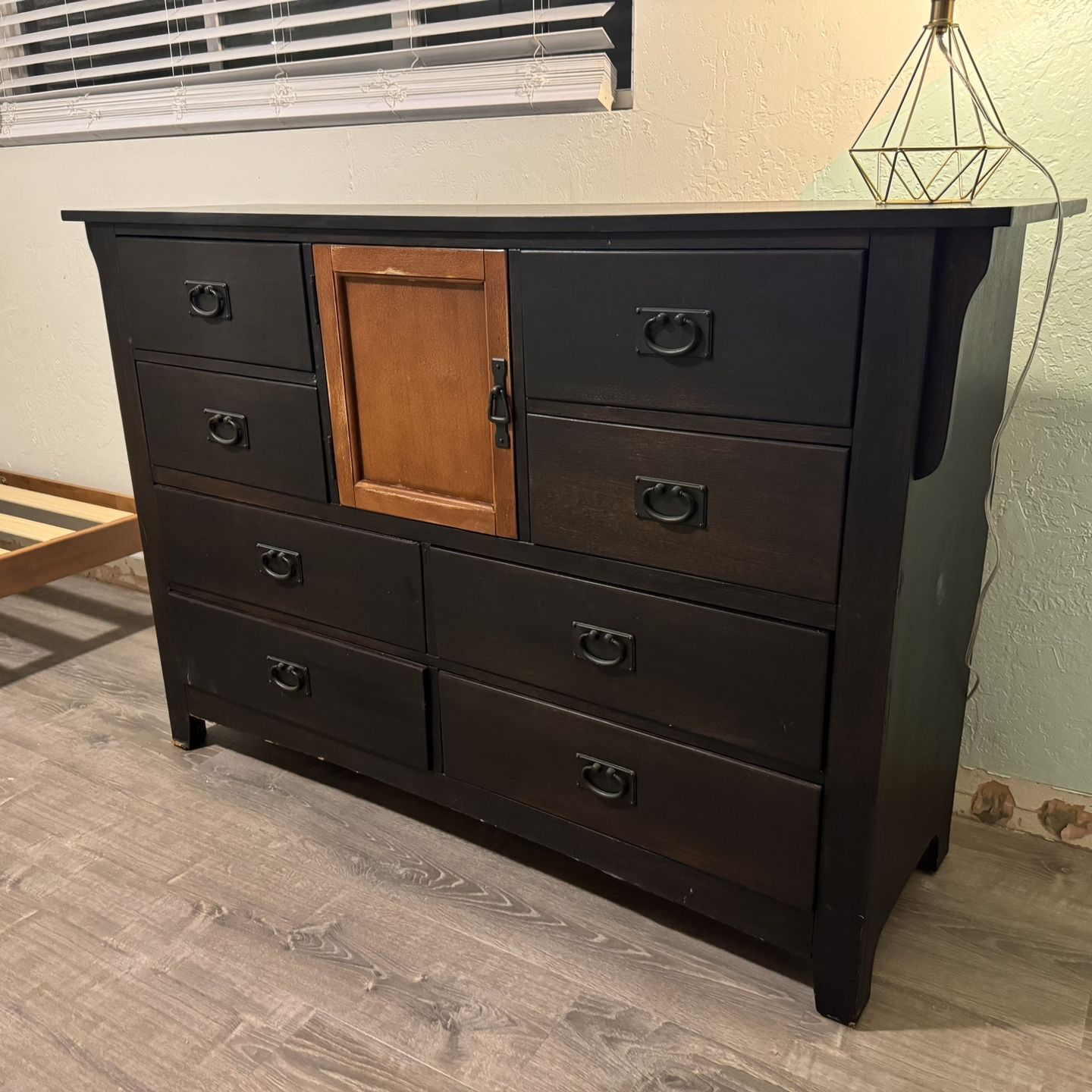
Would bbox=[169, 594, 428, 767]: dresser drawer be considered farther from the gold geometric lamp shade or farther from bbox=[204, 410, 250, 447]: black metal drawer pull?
the gold geometric lamp shade

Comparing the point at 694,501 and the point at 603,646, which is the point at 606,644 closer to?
the point at 603,646

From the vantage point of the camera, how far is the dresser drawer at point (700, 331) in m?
1.05

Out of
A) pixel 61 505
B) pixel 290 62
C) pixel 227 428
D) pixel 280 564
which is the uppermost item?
pixel 290 62

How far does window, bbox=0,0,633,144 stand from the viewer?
1687 millimetres

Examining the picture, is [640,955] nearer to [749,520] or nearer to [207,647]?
[749,520]

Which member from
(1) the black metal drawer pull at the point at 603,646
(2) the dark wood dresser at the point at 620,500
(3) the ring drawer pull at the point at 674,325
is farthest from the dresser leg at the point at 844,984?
(3) the ring drawer pull at the point at 674,325

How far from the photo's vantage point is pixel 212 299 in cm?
152

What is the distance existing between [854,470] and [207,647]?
1.22 metres

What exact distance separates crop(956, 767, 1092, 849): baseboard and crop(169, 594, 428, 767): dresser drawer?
36.4 inches


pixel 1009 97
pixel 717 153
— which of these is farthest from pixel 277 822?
pixel 1009 97

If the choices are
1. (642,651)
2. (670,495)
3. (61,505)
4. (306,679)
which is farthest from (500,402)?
(61,505)

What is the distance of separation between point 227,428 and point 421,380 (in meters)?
0.41

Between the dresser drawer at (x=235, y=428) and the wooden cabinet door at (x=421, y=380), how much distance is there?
0.22ft

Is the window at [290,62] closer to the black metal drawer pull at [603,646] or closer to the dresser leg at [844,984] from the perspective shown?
the black metal drawer pull at [603,646]
